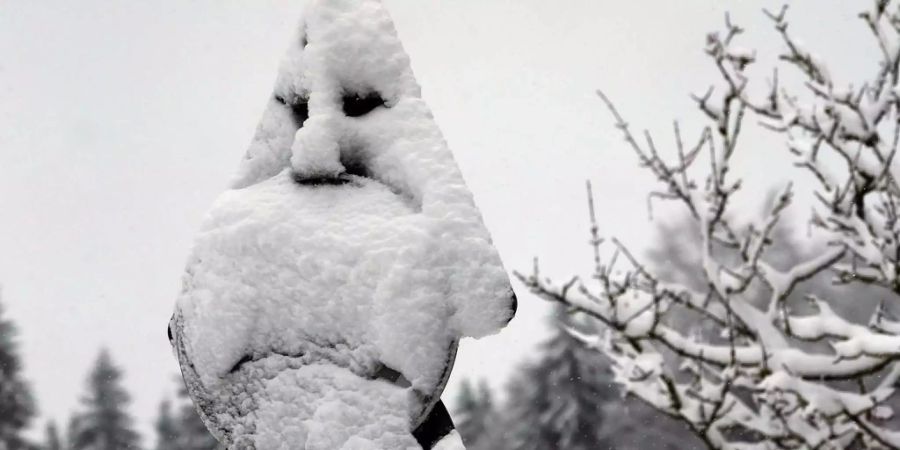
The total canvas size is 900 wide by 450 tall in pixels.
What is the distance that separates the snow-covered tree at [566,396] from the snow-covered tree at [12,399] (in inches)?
561

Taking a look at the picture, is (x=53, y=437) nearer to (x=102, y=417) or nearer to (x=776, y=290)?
(x=102, y=417)

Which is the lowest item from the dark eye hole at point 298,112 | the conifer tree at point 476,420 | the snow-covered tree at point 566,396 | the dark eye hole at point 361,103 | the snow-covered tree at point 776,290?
the conifer tree at point 476,420

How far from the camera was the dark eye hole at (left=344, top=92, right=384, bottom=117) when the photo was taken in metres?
3.15

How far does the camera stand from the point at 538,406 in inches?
979

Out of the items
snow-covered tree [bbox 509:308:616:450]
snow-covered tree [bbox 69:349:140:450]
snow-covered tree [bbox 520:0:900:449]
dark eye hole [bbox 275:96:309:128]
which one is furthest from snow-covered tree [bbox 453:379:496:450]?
dark eye hole [bbox 275:96:309:128]

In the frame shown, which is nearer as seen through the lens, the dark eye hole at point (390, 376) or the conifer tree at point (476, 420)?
the dark eye hole at point (390, 376)

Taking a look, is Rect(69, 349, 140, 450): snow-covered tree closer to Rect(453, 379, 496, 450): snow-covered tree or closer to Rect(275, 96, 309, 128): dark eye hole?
Rect(453, 379, 496, 450): snow-covered tree

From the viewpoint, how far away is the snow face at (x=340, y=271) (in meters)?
2.75

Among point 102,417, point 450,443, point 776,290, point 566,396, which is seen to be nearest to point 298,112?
point 450,443

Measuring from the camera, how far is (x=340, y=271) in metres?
2.85

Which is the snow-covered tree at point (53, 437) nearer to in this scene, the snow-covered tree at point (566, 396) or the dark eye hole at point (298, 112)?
the snow-covered tree at point (566, 396)

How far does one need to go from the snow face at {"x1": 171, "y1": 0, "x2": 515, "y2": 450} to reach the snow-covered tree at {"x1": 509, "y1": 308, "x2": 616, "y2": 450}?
20.1 metres

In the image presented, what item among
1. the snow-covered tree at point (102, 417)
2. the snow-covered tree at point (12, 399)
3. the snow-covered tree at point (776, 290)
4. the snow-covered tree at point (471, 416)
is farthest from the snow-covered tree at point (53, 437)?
the snow-covered tree at point (776, 290)

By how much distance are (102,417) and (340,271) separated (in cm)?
2611
